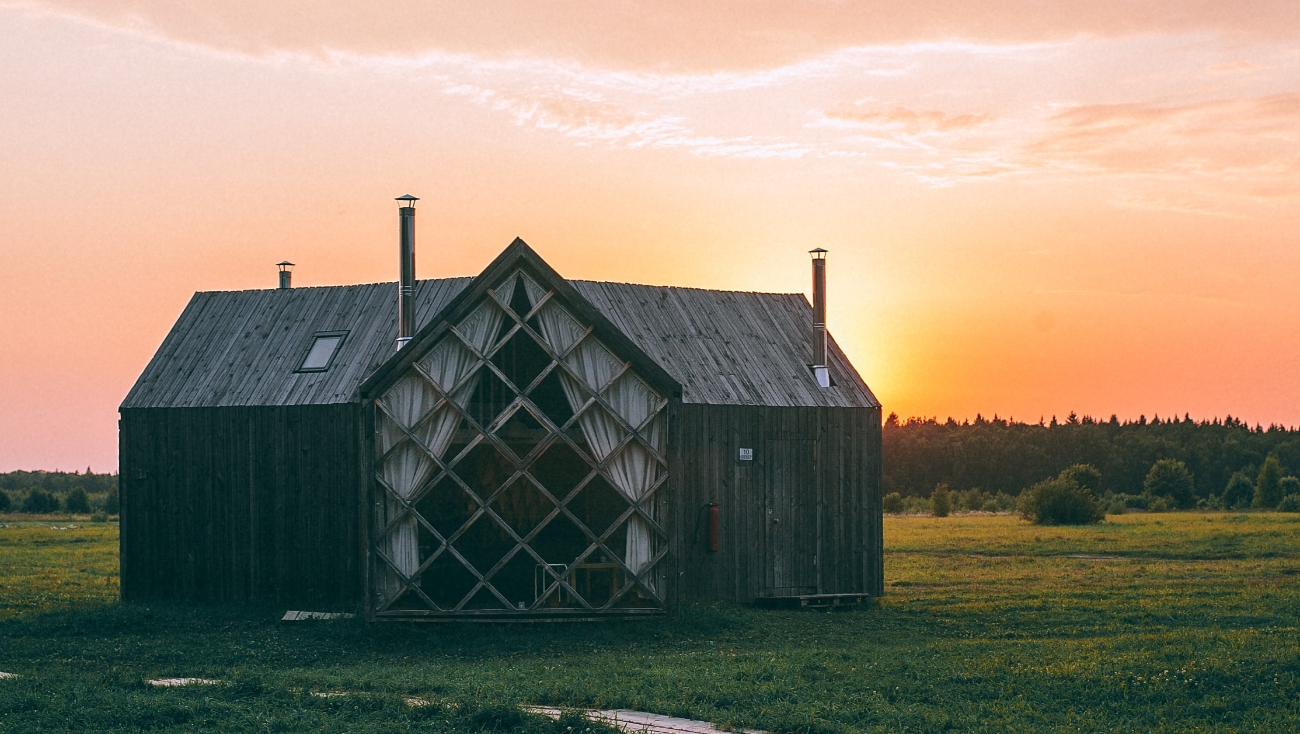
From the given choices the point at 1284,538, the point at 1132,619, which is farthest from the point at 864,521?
the point at 1284,538

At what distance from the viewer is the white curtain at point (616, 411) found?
2461 cm

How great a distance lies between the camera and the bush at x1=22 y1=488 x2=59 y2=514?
80312 millimetres

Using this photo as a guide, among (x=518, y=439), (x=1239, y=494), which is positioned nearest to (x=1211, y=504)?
(x=1239, y=494)

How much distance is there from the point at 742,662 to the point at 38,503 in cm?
7198

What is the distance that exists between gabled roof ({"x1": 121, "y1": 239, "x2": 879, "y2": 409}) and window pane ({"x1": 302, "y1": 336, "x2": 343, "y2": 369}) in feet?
0.80

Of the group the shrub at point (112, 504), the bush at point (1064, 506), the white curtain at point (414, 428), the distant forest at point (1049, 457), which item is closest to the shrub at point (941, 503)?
the bush at point (1064, 506)

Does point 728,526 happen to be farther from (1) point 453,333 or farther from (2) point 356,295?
(2) point 356,295

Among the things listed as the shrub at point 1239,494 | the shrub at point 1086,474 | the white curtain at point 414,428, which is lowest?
the shrub at point 1239,494

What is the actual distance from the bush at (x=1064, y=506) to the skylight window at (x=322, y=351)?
39.4m

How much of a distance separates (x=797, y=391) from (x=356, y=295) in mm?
10144

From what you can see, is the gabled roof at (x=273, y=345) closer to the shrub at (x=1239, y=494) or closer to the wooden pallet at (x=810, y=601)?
the wooden pallet at (x=810, y=601)

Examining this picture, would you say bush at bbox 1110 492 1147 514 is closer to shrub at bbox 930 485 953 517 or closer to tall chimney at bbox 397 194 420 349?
shrub at bbox 930 485 953 517

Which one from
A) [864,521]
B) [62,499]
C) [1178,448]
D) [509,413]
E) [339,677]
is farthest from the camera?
[1178,448]

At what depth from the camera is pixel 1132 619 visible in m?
24.7
